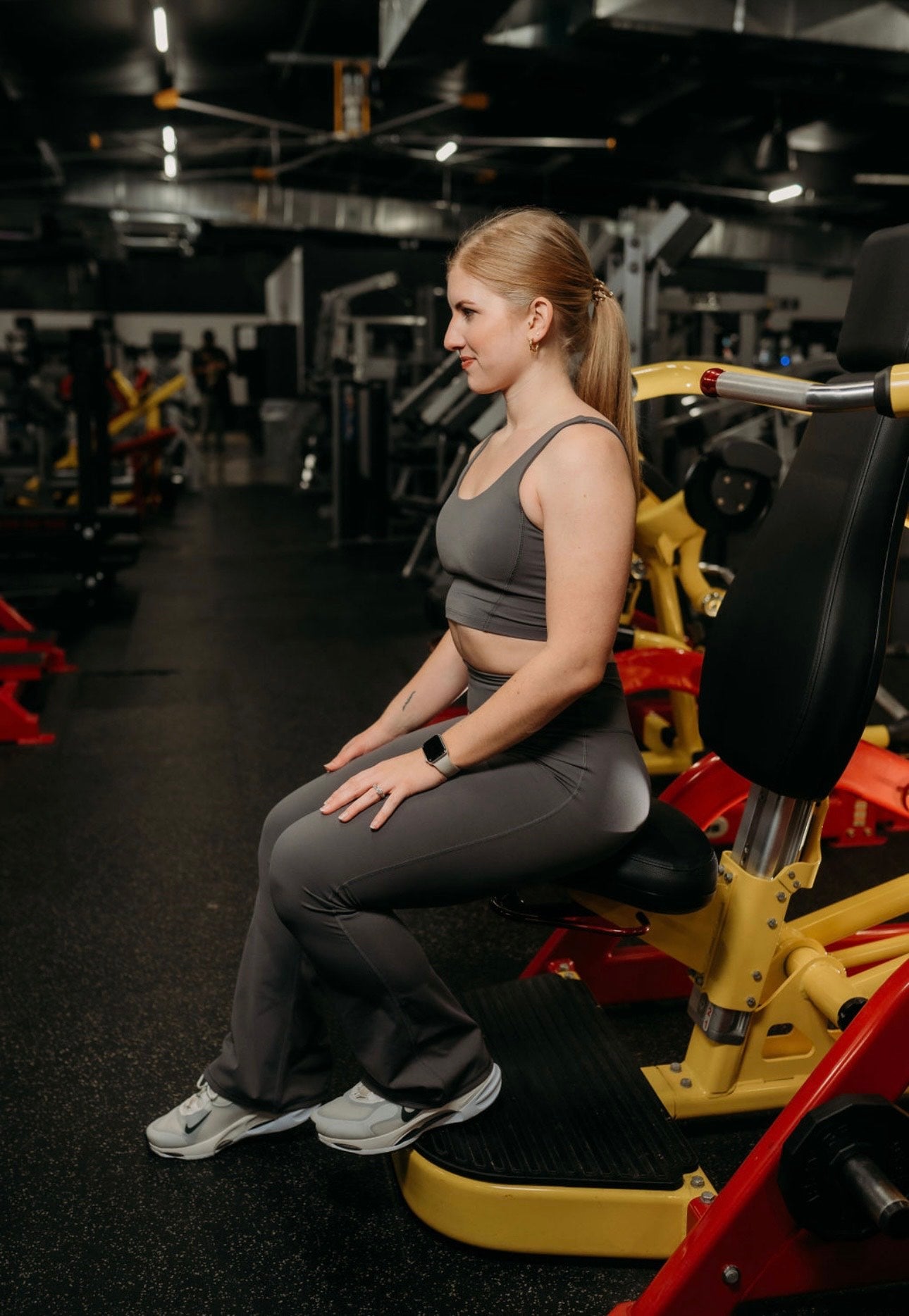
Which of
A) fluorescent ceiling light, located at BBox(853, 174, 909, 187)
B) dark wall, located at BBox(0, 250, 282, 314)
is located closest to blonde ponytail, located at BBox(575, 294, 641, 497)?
fluorescent ceiling light, located at BBox(853, 174, 909, 187)

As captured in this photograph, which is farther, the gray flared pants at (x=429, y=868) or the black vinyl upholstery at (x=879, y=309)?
the gray flared pants at (x=429, y=868)

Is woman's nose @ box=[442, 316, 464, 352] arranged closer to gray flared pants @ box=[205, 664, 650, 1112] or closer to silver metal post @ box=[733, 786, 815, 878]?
gray flared pants @ box=[205, 664, 650, 1112]

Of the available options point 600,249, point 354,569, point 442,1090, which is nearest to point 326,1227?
point 442,1090

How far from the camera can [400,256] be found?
15.5 meters

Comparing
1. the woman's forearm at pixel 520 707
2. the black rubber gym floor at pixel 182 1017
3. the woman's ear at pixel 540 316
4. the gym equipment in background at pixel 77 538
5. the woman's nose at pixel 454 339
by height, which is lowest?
the black rubber gym floor at pixel 182 1017

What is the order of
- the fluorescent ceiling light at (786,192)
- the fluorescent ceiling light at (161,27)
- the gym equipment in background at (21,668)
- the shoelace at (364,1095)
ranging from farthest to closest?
the fluorescent ceiling light at (786,192) → the fluorescent ceiling light at (161,27) → the gym equipment in background at (21,668) → the shoelace at (364,1095)

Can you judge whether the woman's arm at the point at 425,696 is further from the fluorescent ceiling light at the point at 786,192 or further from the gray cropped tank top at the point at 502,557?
the fluorescent ceiling light at the point at 786,192

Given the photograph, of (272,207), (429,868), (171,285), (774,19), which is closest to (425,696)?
(429,868)

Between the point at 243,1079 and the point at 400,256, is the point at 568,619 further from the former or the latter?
the point at 400,256

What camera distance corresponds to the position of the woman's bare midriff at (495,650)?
55.1 inches

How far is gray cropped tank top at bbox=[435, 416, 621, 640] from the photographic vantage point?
136 cm

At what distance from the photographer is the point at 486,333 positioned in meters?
1.39

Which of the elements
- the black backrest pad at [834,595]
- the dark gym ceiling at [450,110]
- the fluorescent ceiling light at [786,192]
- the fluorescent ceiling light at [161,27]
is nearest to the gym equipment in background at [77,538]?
the dark gym ceiling at [450,110]

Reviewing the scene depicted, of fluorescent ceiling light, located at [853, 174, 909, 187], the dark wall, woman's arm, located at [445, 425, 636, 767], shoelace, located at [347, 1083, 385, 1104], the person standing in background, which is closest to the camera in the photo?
woman's arm, located at [445, 425, 636, 767]
